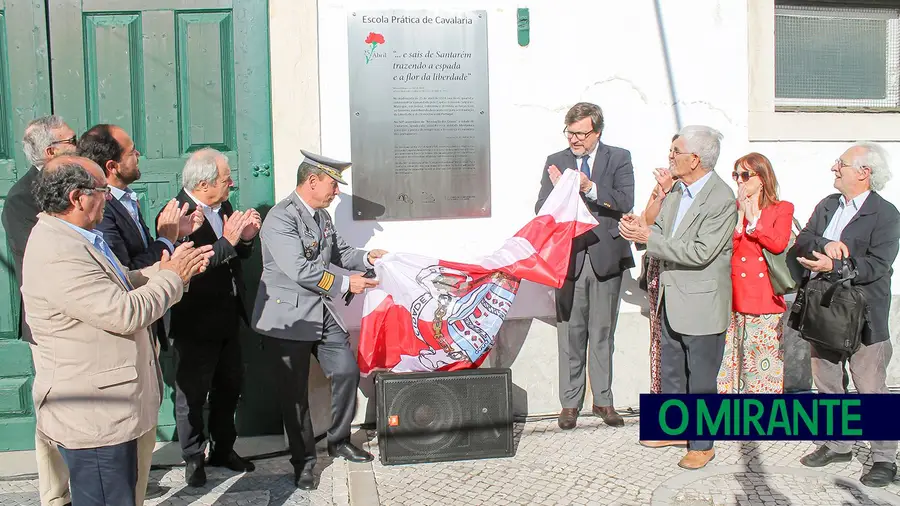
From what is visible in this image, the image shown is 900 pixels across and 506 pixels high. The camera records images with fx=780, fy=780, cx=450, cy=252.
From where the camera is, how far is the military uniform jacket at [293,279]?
451cm

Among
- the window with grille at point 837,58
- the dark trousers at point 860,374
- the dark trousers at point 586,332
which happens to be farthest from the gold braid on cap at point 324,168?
the window with grille at point 837,58

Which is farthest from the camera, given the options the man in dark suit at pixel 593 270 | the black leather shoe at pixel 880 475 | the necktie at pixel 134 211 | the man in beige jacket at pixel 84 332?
the man in dark suit at pixel 593 270

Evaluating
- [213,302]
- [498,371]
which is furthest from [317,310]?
[498,371]

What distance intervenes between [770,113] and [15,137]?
545cm

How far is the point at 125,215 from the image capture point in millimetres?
3957

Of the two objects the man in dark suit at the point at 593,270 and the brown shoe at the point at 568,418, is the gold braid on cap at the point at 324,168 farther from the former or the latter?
the brown shoe at the point at 568,418

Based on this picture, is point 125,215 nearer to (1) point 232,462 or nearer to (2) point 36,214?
(2) point 36,214

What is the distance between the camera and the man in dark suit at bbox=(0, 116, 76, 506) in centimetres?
389

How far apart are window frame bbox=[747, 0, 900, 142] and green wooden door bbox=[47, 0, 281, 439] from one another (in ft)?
12.0

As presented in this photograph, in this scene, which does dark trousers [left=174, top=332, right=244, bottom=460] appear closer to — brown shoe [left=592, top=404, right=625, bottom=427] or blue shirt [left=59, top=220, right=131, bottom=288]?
blue shirt [left=59, top=220, right=131, bottom=288]

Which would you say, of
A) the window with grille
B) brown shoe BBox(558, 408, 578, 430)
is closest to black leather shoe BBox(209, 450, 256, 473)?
brown shoe BBox(558, 408, 578, 430)

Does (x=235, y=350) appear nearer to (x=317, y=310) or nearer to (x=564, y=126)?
(x=317, y=310)

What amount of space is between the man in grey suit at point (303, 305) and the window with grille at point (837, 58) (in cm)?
385

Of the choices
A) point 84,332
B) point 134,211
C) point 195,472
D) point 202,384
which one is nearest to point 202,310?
point 202,384
